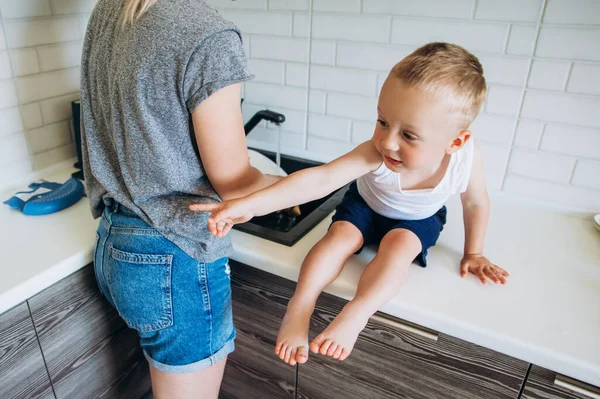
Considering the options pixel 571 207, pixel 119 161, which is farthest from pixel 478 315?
pixel 119 161

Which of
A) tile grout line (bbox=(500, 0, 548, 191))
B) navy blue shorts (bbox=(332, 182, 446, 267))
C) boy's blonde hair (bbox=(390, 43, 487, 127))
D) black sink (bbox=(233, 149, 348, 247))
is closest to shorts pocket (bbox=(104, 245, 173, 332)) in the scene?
black sink (bbox=(233, 149, 348, 247))

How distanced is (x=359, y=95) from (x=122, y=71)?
780mm

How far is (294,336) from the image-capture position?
2.80 ft

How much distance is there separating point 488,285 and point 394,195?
0.26m

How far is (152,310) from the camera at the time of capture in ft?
2.94

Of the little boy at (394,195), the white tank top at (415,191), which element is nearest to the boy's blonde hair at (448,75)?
the little boy at (394,195)

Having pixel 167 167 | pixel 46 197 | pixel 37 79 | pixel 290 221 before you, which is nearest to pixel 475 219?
pixel 290 221

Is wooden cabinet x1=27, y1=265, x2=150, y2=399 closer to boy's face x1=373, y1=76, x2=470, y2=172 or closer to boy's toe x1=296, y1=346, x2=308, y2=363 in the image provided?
boy's toe x1=296, y1=346, x2=308, y2=363

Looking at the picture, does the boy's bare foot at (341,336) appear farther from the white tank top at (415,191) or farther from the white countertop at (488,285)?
the white tank top at (415,191)

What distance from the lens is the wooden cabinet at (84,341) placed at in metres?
0.99

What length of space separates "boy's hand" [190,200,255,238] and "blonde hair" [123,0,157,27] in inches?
12.4

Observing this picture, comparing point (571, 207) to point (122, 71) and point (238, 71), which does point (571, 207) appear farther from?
point (122, 71)

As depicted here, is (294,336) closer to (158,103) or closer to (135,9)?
(158,103)

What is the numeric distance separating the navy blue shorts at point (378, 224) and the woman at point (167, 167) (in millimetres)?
218
